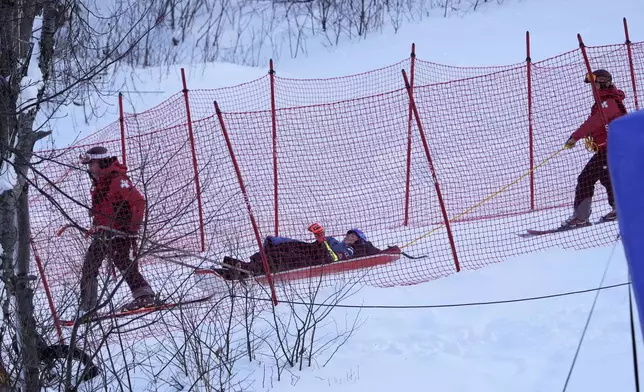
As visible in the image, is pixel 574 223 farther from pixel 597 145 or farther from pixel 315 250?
pixel 315 250

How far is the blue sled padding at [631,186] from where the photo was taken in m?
3.05

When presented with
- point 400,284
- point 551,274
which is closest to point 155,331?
point 400,284

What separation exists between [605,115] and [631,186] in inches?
259

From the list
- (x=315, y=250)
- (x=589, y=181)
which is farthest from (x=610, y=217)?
(x=315, y=250)

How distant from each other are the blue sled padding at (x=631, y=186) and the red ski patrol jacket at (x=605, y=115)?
6377 millimetres

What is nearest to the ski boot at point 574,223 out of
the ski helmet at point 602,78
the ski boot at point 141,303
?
the ski helmet at point 602,78

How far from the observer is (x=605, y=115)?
30.6 feet

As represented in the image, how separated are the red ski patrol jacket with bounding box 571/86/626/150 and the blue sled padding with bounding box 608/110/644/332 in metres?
6.38

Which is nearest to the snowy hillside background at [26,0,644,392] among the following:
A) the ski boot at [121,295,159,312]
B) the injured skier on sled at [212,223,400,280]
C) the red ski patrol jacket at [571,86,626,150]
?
the ski boot at [121,295,159,312]

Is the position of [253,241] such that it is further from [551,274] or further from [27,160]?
[27,160]

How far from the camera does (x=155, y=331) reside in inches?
296

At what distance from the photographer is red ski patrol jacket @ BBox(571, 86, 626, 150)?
933cm

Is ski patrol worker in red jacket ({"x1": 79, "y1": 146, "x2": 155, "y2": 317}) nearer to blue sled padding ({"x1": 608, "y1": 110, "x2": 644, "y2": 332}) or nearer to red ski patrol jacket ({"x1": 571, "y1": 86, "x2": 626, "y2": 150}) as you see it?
blue sled padding ({"x1": 608, "y1": 110, "x2": 644, "y2": 332})

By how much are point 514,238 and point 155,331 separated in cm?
387
